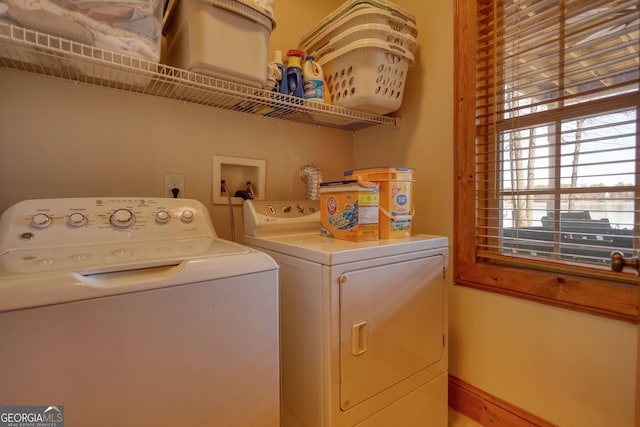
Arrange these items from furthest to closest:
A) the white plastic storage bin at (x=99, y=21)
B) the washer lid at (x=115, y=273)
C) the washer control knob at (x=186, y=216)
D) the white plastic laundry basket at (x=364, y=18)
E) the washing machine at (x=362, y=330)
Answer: the white plastic laundry basket at (x=364, y=18)
the washer control knob at (x=186, y=216)
the washing machine at (x=362, y=330)
the white plastic storage bin at (x=99, y=21)
the washer lid at (x=115, y=273)

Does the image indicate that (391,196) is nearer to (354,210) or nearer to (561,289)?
(354,210)

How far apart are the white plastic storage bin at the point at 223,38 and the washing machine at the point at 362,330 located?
0.63 m

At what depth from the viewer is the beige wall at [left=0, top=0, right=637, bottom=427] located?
112cm

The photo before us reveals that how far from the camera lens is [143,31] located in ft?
3.26

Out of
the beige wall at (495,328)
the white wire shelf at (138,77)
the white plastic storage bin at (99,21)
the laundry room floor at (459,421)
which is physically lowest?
the laundry room floor at (459,421)

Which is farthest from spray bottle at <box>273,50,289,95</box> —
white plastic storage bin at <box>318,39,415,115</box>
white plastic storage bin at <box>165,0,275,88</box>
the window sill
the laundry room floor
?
the laundry room floor

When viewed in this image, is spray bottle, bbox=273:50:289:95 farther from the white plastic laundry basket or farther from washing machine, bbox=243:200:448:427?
washing machine, bbox=243:200:448:427

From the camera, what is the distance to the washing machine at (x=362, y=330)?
971 millimetres

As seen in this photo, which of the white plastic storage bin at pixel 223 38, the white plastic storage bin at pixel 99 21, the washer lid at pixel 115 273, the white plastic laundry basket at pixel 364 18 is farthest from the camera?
the white plastic laundry basket at pixel 364 18

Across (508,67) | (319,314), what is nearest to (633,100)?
(508,67)

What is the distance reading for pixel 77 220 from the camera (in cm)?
99

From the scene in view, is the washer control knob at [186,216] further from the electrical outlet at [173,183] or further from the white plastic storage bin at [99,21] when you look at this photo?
the white plastic storage bin at [99,21]

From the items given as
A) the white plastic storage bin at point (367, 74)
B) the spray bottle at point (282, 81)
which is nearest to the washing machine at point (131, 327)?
the spray bottle at point (282, 81)

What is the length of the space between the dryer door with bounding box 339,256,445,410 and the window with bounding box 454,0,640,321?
1.21 ft
